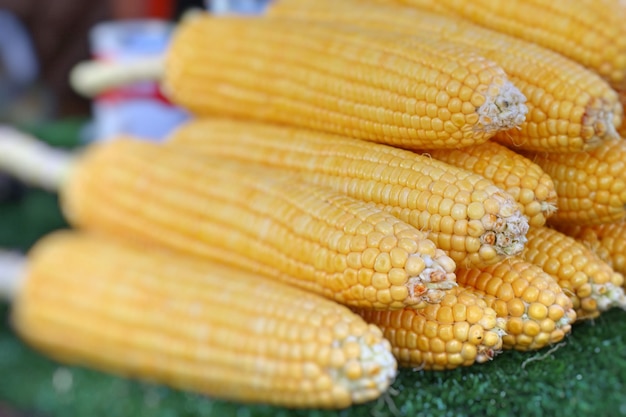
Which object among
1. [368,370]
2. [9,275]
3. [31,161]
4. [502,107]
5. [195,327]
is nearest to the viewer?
[368,370]

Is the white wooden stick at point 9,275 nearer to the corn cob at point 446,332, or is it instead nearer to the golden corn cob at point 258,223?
the golden corn cob at point 258,223

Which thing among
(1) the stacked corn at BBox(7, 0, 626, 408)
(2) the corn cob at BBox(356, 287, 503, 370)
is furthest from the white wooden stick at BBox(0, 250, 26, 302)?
(2) the corn cob at BBox(356, 287, 503, 370)

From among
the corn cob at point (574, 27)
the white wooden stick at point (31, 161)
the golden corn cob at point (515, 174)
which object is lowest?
the white wooden stick at point (31, 161)

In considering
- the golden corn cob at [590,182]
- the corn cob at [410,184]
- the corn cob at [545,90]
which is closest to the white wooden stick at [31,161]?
the corn cob at [410,184]

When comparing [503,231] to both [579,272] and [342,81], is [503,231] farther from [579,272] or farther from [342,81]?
[342,81]

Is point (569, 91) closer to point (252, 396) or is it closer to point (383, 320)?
point (383, 320)

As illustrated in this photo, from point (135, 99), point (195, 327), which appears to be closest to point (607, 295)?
point (195, 327)
